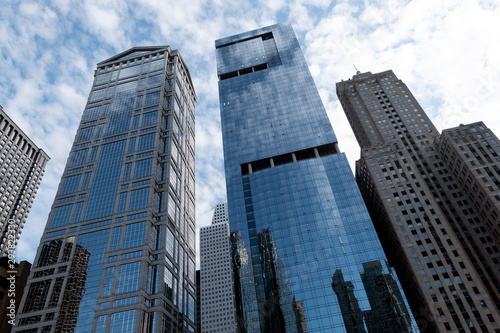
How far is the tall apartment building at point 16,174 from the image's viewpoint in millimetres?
149625

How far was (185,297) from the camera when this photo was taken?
118312 mm

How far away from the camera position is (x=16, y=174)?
163 metres

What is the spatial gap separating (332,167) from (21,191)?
133433mm

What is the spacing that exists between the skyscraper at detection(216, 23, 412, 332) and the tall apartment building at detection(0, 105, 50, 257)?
94.3m

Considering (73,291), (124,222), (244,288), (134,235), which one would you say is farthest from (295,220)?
(73,291)

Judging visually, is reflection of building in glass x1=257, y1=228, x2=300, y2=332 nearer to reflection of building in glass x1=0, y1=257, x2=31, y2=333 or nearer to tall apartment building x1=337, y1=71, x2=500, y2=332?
tall apartment building x1=337, y1=71, x2=500, y2=332

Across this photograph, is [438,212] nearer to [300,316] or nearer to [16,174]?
[300,316]

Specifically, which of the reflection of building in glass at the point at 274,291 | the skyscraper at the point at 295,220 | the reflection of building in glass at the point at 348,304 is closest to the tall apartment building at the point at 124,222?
the skyscraper at the point at 295,220

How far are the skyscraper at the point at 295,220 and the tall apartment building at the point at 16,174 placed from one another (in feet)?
309

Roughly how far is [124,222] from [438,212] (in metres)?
88.0

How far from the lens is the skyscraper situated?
81.7 meters

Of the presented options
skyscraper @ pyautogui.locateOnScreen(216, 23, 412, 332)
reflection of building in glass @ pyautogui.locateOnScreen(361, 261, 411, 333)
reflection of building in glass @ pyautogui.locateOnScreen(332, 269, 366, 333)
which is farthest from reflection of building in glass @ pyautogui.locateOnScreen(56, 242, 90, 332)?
reflection of building in glass @ pyautogui.locateOnScreen(361, 261, 411, 333)

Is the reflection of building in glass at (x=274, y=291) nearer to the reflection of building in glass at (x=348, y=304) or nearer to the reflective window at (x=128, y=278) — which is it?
the reflection of building in glass at (x=348, y=304)

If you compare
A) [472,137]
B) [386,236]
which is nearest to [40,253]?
[386,236]
